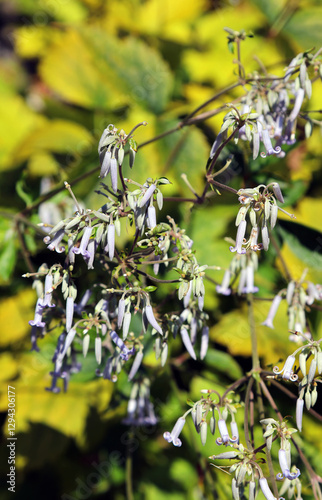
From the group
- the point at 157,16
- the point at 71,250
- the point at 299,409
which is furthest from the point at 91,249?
the point at 157,16

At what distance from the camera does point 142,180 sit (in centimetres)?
173

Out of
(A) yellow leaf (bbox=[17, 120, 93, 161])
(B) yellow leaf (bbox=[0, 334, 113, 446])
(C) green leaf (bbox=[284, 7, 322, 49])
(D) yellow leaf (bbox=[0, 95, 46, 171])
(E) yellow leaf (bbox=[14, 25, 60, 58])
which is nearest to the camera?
(B) yellow leaf (bbox=[0, 334, 113, 446])

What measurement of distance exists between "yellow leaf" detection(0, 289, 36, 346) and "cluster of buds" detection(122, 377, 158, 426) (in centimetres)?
73

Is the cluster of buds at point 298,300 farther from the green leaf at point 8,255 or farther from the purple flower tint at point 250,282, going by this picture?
the green leaf at point 8,255

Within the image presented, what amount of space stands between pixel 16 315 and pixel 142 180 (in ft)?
2.85

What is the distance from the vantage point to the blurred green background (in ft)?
5.70

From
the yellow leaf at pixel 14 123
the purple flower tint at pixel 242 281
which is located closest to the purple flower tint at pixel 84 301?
the purple flower tint at pixel 242 281

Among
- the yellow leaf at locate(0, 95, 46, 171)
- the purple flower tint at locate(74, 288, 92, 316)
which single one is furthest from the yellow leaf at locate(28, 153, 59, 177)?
the purple flower tint at locate(74, 288, 92, 316)

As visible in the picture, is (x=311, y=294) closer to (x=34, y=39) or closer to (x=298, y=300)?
(x=298, y=300)

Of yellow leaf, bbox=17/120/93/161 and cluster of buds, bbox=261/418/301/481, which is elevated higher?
yellow leaf, bbox=17/120/93/161

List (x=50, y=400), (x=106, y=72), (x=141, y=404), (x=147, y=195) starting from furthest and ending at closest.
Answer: (x=106, y=72), (x=50, y=400), (x=141, y=404), (x=147, y=195)

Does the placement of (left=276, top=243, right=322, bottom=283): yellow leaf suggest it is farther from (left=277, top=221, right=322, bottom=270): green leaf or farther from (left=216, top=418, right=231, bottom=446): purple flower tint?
(left=216, top=418, right=231, bottom=446): purple flower tint

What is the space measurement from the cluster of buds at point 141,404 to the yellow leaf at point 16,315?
727mm

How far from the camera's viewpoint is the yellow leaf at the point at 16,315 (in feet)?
6.77
